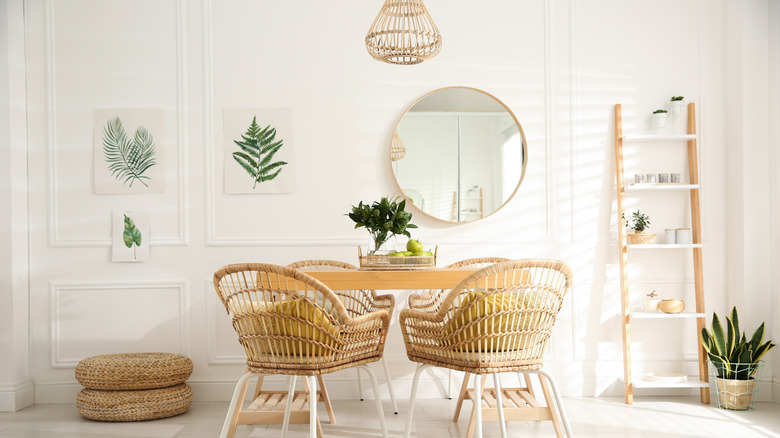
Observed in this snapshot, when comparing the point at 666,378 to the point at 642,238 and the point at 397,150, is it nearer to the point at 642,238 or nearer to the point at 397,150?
the point at 642,238

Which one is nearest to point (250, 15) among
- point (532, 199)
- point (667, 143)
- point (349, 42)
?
point (349, 42)

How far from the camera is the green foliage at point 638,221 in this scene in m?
3.69

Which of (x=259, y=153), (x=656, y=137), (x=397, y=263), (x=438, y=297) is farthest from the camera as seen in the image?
(x=259, y=153)

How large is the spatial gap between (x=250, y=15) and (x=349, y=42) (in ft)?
2.02

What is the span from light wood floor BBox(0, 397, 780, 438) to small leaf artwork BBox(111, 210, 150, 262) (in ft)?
2.97

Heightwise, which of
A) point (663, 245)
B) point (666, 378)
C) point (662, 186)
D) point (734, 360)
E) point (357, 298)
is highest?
point (662, 186)

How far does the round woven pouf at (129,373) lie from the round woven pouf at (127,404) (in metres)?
0.04

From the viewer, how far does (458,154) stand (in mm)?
3773

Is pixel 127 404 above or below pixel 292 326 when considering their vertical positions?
below

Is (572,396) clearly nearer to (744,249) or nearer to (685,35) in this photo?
(744,249)

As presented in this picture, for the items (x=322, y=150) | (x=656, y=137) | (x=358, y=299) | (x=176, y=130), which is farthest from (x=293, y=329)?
(x=656, y=137)

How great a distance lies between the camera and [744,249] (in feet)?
12.1

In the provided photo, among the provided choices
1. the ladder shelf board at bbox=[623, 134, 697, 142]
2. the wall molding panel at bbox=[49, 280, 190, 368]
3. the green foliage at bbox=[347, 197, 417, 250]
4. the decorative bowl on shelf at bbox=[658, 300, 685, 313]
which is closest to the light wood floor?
the wall molding panel at bbox=[49, 280, 190, 368]

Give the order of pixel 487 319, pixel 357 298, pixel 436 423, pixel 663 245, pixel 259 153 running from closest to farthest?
1. pixel 487 319
2. pixel 436 423
3. pixel 357 298
4. pixel 663 245
5. pixel 259 153
